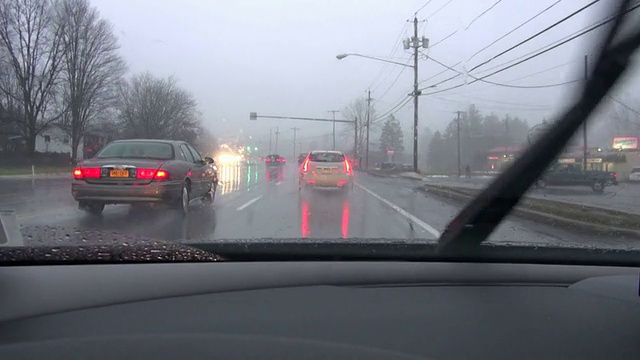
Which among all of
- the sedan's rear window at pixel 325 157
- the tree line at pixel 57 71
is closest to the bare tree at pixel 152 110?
the tree line at pixel 57 71

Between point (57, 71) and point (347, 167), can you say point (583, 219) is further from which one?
point (57, 71)

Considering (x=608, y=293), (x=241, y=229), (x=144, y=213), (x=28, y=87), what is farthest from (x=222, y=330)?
(x=28, y=87)

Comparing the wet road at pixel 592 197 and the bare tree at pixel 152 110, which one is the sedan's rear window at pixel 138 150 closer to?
the wet road at pixel 592 197

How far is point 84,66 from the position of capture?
46.4 meters

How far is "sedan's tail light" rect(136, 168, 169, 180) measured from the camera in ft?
28.6

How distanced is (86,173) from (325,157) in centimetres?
1027

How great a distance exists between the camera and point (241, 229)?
8.41 meters

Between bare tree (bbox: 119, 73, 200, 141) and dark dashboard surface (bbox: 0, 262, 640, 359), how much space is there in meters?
56.4

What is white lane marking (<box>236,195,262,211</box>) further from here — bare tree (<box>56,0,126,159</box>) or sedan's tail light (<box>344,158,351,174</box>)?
bare tree (<box>56,0,126,159</box>)

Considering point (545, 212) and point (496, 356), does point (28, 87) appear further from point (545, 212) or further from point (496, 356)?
point (496, 356)

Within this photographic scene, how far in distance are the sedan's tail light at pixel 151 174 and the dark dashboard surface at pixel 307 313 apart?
21.6 feet

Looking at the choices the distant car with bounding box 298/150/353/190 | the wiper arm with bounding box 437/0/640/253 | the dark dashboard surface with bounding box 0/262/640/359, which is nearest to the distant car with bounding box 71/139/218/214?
the wiper arm with bounding box 437/0/640/253

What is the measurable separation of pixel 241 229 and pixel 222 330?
6.48m

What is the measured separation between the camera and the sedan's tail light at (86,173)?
28.6 ft
